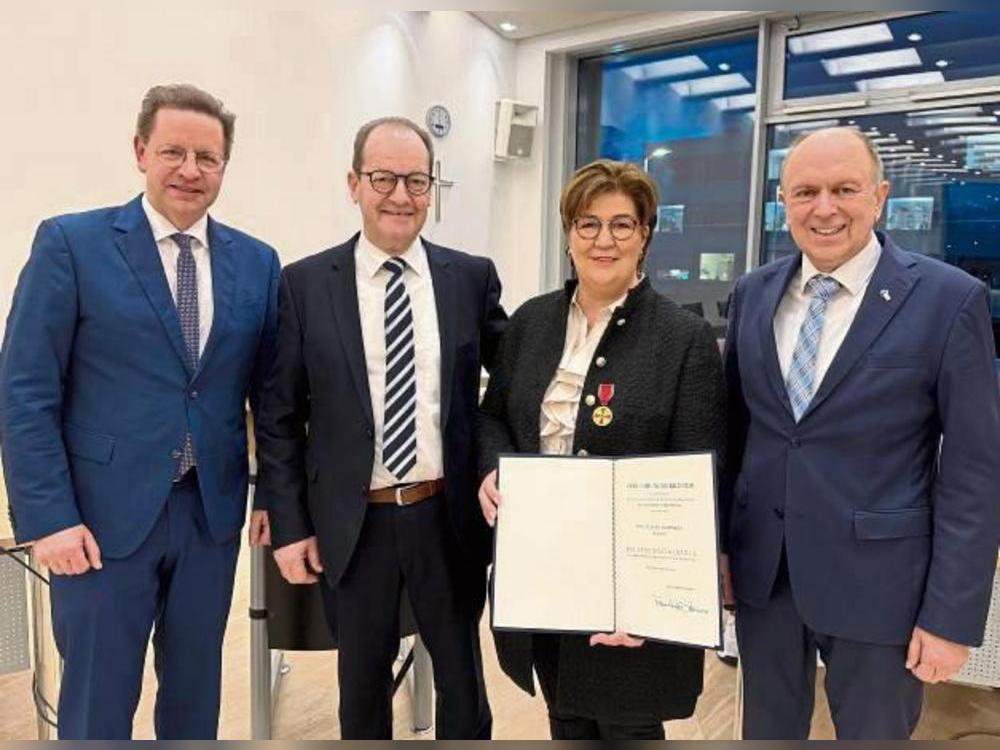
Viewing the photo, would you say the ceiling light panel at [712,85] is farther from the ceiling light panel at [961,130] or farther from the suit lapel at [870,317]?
the suit lapel at [870,317]

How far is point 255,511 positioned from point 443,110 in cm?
447

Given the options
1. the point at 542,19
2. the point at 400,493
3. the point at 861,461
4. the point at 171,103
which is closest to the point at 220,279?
the point at 171,103

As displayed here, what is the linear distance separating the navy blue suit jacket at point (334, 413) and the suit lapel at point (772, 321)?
0.63m

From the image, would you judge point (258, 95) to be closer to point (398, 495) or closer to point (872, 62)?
point (398, 495)

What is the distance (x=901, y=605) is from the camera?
1508 mm

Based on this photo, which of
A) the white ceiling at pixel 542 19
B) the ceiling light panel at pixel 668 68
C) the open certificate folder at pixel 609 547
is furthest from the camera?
the ceiling light panel at pixel 668 68

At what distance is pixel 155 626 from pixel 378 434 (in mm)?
705

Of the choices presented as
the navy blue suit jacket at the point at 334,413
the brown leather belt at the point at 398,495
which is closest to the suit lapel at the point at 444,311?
the navy blue suit jacket at the point at 334,413

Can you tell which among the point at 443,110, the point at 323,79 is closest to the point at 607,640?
the point at 323,79

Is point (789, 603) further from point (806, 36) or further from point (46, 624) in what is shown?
point (806, 36)

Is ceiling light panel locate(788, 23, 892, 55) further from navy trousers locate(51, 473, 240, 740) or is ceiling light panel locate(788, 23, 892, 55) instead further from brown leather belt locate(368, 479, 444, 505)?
navy trousers locate(51, 473, 240, 740)

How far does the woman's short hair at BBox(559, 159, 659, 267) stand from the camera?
1581 millimetres

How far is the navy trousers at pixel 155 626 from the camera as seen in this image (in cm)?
171

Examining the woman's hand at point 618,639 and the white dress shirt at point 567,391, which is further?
the white dress shirt at point 567,391
